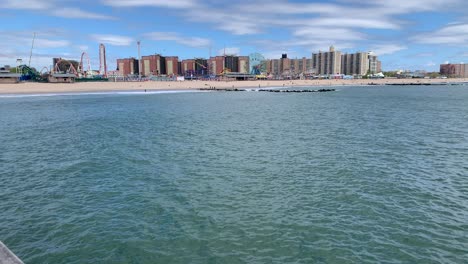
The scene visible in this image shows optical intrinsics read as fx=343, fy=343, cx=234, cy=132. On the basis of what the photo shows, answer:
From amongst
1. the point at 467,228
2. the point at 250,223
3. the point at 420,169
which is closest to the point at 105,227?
the point at 250,223

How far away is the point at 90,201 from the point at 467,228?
16.4 m

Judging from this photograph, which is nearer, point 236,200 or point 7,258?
point 7,258

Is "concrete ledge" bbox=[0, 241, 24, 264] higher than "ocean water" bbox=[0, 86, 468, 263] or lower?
higher

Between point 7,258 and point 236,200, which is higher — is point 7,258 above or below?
above

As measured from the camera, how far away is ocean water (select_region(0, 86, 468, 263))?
11.9 metres

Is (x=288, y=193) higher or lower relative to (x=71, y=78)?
lower

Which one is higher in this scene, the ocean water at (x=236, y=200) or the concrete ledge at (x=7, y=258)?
the concrete ledge at (x=7, y=258)

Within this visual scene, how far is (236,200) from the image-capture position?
53.7ft

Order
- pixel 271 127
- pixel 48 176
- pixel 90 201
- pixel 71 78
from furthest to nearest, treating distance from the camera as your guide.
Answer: pixel 71 78 → pixel 271 127 → pixel 48 176 → pixel 90 201

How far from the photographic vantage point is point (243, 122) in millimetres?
46062

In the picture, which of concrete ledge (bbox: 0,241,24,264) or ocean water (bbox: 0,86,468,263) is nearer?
concrete ledge (bbox: 0,241,24,264)

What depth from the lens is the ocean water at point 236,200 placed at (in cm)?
1194

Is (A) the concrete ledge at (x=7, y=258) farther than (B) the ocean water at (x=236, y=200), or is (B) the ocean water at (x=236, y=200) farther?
(B) the ocean water at (x=236, y=200)

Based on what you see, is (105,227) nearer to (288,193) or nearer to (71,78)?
(288,193)
